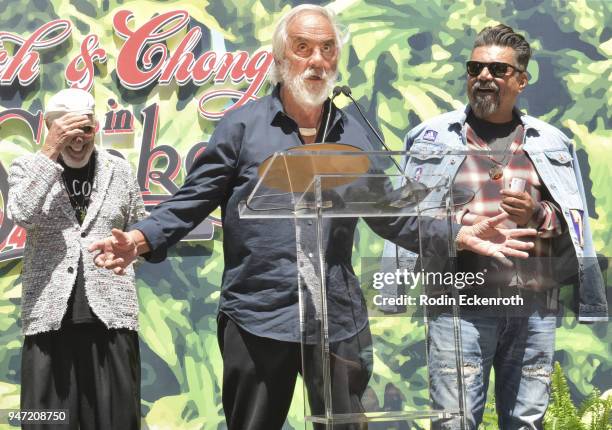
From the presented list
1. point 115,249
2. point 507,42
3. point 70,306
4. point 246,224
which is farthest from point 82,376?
point 507,42

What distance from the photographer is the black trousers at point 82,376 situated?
11.3ft

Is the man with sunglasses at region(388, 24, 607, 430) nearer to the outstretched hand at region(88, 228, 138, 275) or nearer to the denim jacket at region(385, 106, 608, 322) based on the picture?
the denim jacket at region(385, 106, 608, 322)

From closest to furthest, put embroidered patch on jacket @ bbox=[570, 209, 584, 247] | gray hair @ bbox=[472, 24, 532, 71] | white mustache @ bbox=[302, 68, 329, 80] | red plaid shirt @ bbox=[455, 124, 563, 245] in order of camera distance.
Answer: red plaid shirt @ bbox=[455, 124, 563, 245] < white mustache @ bbox=[302, 68, 329, 80] < embroidered patch on jacket @ bbox=[570, 209, 584, 247] < gray hair @ bbox=[472, 24, 532, 71]

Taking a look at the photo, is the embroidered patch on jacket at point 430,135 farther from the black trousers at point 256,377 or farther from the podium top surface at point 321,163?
the podium top surface at point 321,163

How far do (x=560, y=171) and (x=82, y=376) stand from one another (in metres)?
1.74

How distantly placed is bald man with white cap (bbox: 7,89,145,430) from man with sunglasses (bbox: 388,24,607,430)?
114cm

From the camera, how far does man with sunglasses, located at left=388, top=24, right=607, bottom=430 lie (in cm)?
234

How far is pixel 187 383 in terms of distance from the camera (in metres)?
4.54

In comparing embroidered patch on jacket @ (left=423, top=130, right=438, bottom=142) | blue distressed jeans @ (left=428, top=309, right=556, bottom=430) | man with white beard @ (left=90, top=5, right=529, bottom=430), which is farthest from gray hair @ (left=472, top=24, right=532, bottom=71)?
blue distressed jeans @ (left=428, top=309, right=556, bottom=430)

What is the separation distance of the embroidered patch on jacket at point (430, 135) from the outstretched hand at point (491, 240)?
1.12 metres

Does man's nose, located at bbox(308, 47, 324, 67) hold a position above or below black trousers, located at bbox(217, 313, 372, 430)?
above

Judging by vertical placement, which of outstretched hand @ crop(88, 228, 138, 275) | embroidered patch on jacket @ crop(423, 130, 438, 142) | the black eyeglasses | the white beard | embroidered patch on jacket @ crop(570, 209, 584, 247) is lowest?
outstretched hand @ crop(88, 228, 138, 275)

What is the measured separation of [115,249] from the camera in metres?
2.86


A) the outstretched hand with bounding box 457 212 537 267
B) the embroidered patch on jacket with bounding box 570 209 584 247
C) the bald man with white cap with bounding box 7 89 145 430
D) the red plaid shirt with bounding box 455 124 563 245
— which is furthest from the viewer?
the embroidered patch on jacket with bounding box 570 209 584 247
